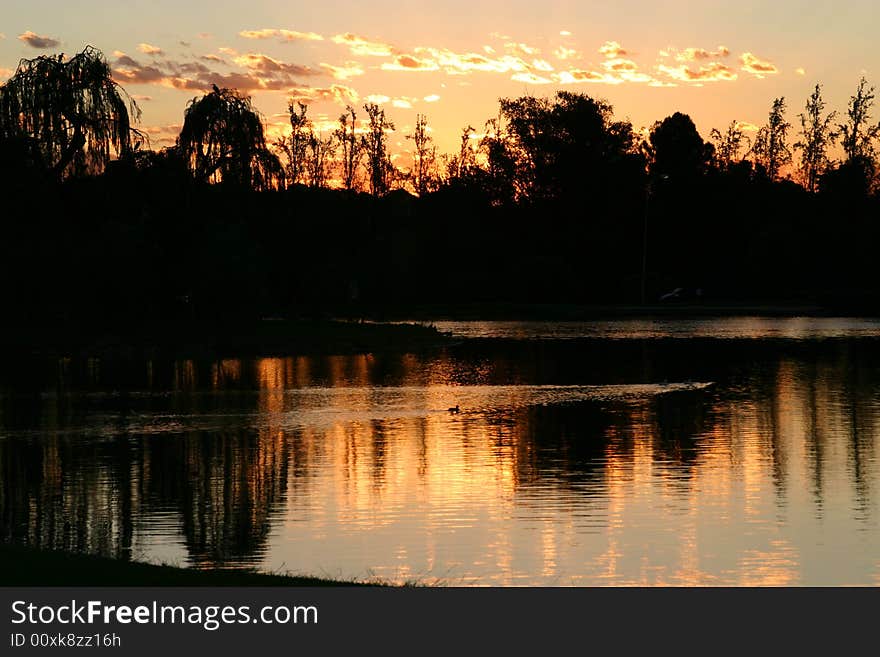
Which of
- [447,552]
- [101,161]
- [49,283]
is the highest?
[101,161]

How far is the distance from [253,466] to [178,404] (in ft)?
31.4

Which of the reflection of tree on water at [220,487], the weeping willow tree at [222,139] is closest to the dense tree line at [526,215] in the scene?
the weeping willow tree at [222,139]

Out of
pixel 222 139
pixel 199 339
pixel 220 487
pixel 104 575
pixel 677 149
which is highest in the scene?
pixel 677 149

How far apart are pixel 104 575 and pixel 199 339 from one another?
36698mm

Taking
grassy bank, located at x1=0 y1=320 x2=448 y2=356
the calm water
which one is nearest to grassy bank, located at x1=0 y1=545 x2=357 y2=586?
the calm water

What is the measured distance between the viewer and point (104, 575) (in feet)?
37.1

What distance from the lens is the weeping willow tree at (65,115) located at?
1864 inches

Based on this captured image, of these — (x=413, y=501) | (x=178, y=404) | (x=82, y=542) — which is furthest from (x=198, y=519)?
(x=178, y=404)

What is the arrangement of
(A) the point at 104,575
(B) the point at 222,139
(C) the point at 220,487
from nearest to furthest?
(A) the point at 104,575 < (C) the point at 220,487 < (B) the point at 222,139

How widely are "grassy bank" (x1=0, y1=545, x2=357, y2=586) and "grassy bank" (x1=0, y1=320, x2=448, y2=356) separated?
109ft

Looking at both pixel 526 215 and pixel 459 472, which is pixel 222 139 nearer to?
pixel 459 472

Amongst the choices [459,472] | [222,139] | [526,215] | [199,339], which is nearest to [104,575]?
[459,472]

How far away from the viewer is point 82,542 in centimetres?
1520
